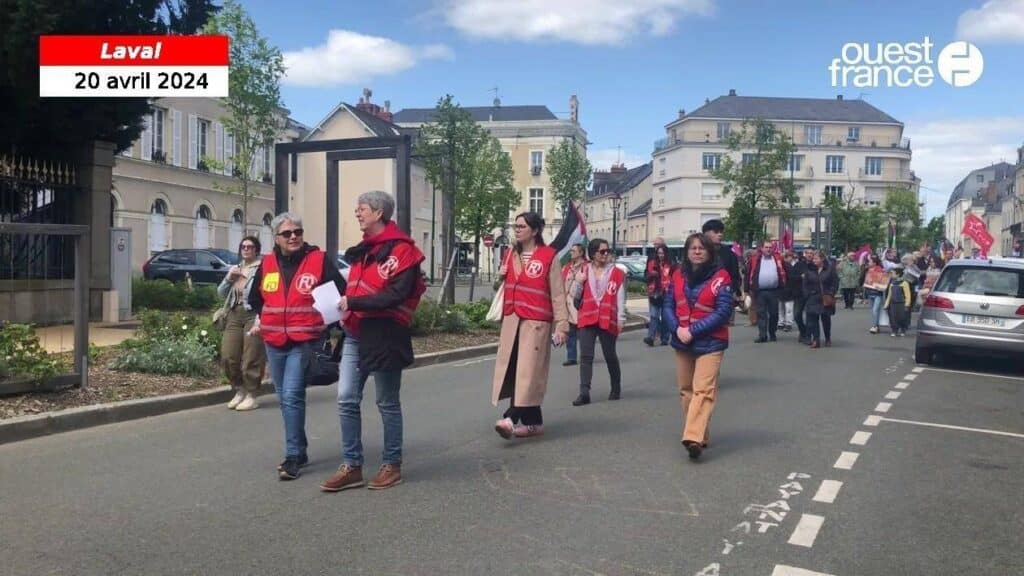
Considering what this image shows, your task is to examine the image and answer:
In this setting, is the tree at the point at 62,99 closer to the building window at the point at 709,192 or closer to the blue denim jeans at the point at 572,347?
the blue denim jeans at the point at 572,347

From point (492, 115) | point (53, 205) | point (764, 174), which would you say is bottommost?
point (53, 205)

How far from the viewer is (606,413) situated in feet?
29.7

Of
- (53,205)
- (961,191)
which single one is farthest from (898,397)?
(961,191)

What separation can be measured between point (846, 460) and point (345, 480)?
3755 mm

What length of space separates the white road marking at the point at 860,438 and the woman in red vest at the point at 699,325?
1547 millimetres

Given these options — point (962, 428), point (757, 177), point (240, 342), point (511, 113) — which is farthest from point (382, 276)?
point (511, 113)

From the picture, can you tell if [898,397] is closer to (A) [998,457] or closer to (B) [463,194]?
(A) [998,457]

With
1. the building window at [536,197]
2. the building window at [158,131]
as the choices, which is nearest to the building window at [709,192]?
the building window at [536,197]

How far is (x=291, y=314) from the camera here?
20.1 ft

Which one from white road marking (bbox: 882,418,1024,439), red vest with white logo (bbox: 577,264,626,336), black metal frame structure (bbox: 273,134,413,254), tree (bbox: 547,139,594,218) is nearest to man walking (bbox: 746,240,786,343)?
black metal frame structure (bbox: 273,134,413,254)

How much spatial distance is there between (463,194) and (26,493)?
41.4 meters

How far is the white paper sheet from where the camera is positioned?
596 centimetres

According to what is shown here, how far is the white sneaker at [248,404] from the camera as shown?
930 centimetres

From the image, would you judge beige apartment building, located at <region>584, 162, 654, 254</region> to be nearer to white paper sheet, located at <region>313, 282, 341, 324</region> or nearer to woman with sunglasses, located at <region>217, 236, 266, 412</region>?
woman with sunglasses, located at <region>217, 236, 266, 412</region>
